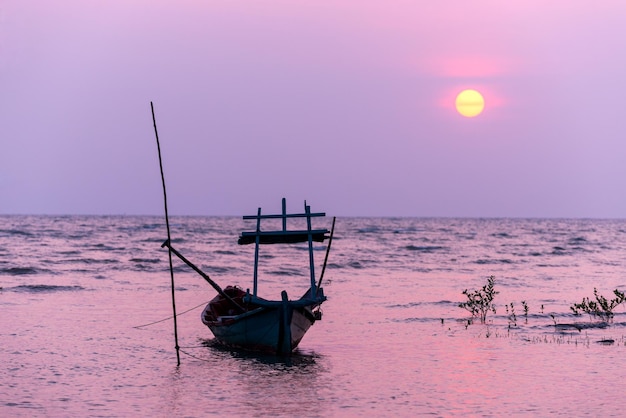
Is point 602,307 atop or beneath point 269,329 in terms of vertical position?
atop

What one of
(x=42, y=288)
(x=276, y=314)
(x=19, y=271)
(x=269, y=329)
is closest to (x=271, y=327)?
(x=269, y=329)

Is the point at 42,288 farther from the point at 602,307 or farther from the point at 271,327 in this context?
the point at 602,307

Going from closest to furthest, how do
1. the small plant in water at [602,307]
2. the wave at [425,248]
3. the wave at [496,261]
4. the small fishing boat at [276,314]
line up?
the small fishing boat at [276,314]
the small plant in water at [602,307]
the wave at [496,261]
the wave at [425,248]

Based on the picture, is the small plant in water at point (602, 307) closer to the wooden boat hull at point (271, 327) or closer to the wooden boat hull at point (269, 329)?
the wooden boat hull at point (271, 327)

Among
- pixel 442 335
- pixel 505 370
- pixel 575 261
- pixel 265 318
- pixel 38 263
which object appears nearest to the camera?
pixel 505 370

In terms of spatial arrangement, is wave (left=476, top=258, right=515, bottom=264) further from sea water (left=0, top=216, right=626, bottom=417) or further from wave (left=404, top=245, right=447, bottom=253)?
sea water (left=0, top=216, right=626, bottom=417)

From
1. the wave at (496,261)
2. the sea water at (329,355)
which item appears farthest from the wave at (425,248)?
the sea water at (329,355)

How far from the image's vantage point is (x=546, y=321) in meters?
26.8

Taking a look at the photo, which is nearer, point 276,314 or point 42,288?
point 276,314

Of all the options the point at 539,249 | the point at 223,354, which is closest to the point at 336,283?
the point at 223,354

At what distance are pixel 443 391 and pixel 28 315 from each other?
16.2 metres

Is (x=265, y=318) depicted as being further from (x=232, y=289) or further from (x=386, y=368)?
(x=232, y=289)

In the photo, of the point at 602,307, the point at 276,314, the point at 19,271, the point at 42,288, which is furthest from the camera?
the point at 19,271

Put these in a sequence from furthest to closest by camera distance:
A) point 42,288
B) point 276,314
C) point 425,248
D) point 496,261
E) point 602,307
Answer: point 425,248 < point 496,261 < point 42,288 < point 602,307 < point 276,314
